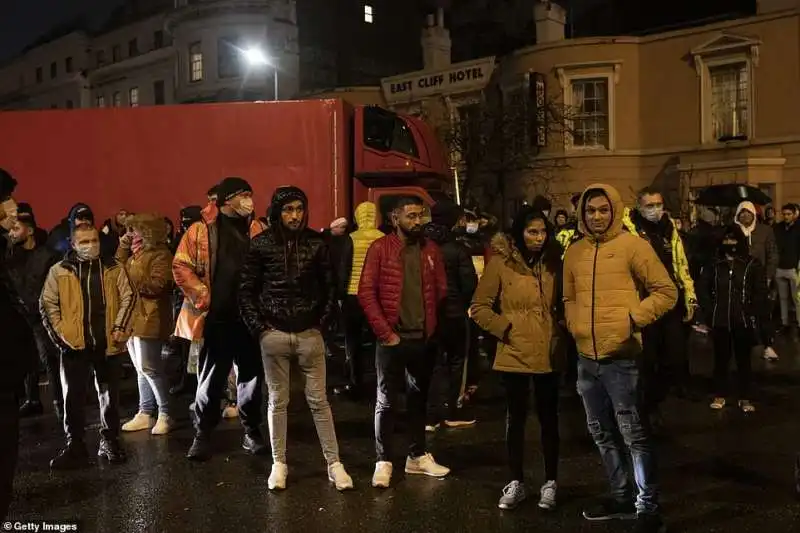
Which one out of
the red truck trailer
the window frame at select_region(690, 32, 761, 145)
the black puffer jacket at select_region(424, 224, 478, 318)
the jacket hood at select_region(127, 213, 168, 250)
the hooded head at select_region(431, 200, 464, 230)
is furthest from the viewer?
the window frame at select_region(690, 32, 761, 145)

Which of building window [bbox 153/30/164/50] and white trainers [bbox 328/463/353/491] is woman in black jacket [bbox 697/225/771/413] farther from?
building window [bbox 153/30/164/50]

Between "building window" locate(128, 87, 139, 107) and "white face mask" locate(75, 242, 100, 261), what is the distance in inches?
1673

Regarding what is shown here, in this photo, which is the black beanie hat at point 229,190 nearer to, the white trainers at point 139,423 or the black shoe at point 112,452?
the black shoe at point 112,452

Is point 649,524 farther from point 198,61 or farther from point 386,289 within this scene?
point 198,61

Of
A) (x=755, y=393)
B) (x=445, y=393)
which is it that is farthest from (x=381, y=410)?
(x=755, y=393)

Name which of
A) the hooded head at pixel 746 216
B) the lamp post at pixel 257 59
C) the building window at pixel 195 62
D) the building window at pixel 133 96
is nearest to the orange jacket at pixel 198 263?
the hooded head at pixel 746 216

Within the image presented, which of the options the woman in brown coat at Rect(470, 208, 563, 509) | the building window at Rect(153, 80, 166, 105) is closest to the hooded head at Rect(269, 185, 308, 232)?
the woman in brown coat at Rect(470, 208, 563, 509)

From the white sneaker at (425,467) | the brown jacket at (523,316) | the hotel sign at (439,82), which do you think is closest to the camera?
the brown jacket at (523,316)

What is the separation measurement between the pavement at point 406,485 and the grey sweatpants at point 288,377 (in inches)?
8.0

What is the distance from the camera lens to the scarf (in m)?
7.94

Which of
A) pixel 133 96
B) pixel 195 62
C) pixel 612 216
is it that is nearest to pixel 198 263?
pixel 612 216

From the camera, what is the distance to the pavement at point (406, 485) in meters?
5.21

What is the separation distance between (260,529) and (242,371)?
6.00 ft

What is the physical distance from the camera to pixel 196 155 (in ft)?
44.6
